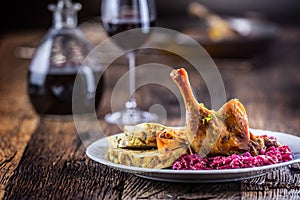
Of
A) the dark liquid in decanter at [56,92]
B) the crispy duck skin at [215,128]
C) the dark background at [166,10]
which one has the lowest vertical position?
the dark background at [166,10]

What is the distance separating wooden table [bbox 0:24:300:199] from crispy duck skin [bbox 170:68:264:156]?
3.1 inches

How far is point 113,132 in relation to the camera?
6.57 feet

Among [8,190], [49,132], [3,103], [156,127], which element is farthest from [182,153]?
[3,103]

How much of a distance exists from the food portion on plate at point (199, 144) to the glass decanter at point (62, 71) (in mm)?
751

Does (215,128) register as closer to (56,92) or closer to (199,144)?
(199,144)

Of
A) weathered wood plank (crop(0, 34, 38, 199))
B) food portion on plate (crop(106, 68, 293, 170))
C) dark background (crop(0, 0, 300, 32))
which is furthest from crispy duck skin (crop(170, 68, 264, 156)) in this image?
dark background (crop(0, 0, 300, 32))

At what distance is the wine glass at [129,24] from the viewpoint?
84.4 inches

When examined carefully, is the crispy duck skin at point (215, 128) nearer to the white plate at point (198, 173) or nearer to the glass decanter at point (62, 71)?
the white plate at point (198, 173)

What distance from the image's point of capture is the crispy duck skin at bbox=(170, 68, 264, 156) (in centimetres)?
136

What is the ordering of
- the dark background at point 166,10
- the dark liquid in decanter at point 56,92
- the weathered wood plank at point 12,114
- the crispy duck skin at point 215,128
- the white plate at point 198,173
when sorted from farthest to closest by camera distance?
the dark background at point 166,10 → the dark liquid in decanter at point 56,92 → the weathered wood plank at point 12,114 → the crispy duck skin at point 215,128 → the white plate at point 198,173

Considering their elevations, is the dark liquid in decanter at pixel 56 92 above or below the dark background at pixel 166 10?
above

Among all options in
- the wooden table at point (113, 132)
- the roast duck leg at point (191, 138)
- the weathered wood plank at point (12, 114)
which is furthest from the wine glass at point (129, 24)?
the roast duck leg at point (191, 138)

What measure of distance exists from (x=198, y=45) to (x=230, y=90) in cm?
31

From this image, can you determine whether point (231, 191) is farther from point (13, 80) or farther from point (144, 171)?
point (13, 80)
